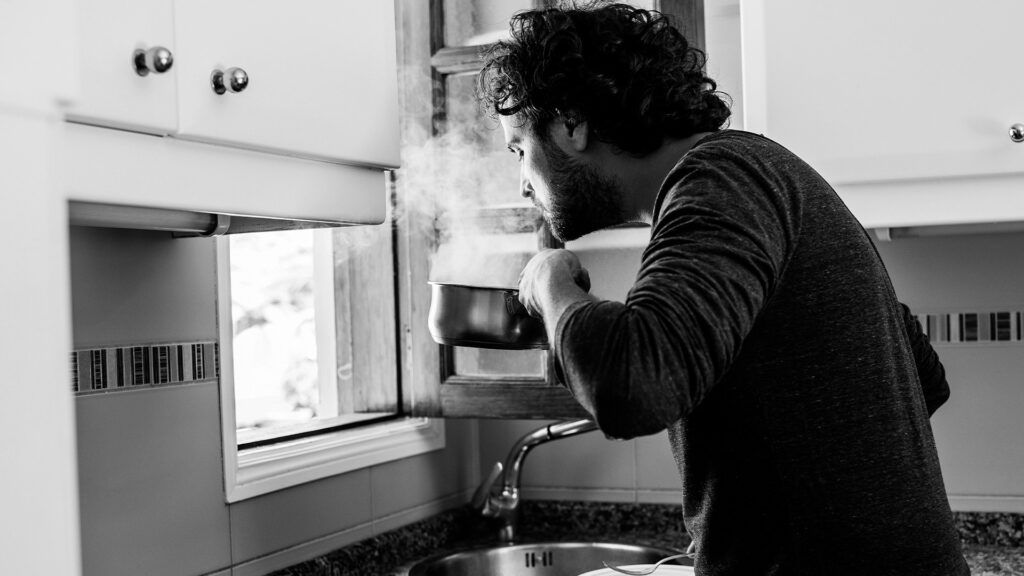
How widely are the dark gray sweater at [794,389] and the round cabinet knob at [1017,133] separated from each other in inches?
21.1

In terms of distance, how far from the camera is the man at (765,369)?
98 centimetres

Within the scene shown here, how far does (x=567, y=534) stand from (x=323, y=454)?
0.65 m

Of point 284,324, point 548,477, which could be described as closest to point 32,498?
point 548,477

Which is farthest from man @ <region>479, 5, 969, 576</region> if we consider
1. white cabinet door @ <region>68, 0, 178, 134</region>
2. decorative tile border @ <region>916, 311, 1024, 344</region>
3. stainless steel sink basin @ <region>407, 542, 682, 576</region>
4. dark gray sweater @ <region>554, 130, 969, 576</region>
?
decorative tile border @ <region>916, 311, 1024, 344</region>

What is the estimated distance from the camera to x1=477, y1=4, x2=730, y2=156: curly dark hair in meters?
1.37

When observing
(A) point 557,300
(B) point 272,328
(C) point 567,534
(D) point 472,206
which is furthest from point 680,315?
(B) point 272,328

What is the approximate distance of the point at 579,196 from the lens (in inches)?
55.4

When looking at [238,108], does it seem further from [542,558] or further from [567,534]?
[567,534]

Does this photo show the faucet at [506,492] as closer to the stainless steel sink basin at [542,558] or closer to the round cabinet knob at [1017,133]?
the stainless steel sink basin at [542,558]

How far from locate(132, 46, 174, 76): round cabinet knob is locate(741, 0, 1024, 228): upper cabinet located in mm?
964

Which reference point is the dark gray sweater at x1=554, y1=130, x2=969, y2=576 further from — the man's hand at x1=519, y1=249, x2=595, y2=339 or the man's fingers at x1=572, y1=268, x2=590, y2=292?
the man's fingers at x1=572, y1=268, x2=590, y2=292

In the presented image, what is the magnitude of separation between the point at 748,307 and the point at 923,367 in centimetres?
63

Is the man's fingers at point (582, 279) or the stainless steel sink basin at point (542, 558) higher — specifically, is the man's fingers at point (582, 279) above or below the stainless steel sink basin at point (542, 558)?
above

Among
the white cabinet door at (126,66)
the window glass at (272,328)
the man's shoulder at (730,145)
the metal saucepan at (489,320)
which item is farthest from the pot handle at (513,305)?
the window glass at (272,328)
